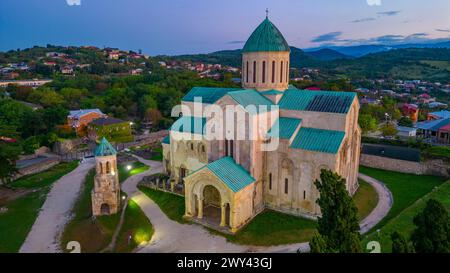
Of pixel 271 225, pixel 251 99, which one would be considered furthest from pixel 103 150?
pixel 271 225

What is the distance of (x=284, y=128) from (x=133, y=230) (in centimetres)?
1401

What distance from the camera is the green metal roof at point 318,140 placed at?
877 inches

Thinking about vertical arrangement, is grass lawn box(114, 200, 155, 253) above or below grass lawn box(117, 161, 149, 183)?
below

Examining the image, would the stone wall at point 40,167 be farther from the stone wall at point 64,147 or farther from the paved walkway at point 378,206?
the paved walkway at point 378,206

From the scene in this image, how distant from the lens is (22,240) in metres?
21.6

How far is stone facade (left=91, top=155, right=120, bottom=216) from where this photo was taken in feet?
80.2

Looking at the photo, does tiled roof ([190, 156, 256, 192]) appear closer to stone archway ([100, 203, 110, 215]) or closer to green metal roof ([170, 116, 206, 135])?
green metal roof ([170, 116, 206, 135])

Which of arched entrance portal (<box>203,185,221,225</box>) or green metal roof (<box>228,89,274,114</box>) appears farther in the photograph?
arched entrance portal (<box>203,185,221,225</box>)

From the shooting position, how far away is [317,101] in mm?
24641

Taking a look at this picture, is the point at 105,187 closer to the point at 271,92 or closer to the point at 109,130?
the point at 271,92

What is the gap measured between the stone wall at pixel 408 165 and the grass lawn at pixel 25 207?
3438 centimetres

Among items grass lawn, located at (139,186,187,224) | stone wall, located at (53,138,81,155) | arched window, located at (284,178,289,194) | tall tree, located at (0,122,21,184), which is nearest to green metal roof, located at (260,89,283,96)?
arched window, located at (284,178,289,194)

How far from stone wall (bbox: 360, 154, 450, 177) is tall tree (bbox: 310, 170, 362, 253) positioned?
957 inches
